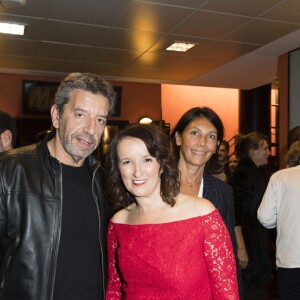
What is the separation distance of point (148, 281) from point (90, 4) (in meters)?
3.13

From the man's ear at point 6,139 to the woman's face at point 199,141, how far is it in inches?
56.8

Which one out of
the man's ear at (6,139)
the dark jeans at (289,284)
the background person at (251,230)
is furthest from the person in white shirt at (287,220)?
the man's ear at (6,139)

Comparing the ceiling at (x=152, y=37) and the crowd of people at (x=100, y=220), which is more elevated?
the ceiling at (x=152, y=37)

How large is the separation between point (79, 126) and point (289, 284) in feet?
6.19

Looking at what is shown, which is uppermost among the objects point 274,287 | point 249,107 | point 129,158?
point 249,107

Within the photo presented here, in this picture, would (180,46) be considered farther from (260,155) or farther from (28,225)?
(28,225)

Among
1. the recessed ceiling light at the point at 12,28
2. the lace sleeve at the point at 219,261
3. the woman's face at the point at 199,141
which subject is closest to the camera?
the lace sleeve at the point at 219,261

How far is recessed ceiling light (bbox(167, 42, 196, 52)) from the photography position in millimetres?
5236

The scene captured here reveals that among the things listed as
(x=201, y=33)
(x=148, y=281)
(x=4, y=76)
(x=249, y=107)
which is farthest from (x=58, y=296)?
(x=249, y=107)

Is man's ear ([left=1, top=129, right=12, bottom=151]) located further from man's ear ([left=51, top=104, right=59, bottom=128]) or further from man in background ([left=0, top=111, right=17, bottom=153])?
man's ear ([left=51, top=104, right=59, bottom=128])

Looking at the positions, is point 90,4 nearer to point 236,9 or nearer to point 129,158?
point 236,9

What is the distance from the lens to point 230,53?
5.72 metres

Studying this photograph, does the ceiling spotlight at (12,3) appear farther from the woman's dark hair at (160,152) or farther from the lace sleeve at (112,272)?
the lace sleeve at (112,272)

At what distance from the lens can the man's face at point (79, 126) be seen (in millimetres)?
1714
